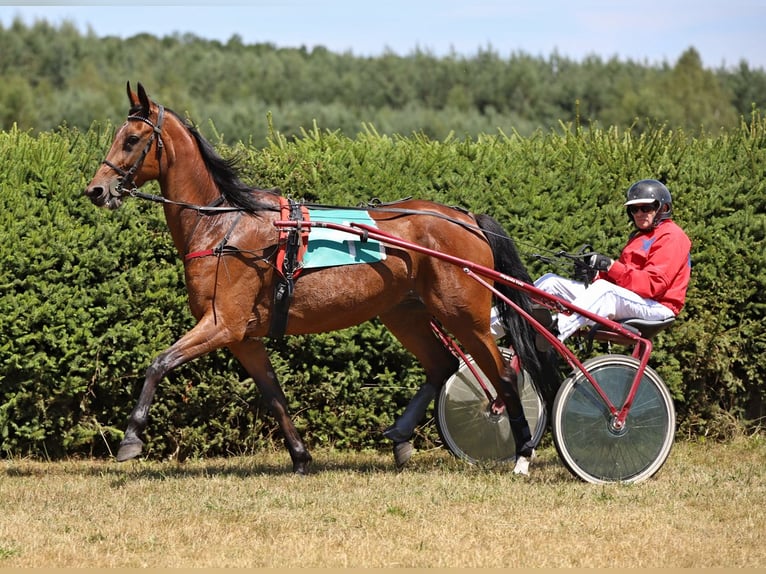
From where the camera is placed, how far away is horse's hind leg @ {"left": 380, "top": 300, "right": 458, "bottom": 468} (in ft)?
23.5

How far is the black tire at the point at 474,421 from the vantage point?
284 inches

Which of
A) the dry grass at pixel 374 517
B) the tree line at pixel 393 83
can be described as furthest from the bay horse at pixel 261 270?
the tree line at pixel 393 83

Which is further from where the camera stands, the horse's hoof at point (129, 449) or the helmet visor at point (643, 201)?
the helmet visor at point (643, 201)

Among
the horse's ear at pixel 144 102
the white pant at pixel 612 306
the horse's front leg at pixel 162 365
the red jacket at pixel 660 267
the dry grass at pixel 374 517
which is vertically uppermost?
the horse's ear at pixel 144 102

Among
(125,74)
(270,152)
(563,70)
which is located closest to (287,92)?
(125,74)

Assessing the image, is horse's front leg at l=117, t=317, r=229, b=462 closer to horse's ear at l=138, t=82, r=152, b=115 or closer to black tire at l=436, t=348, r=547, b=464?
horse's ear at l=138, t=82, r=152, b=115

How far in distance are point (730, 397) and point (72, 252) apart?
5.29m

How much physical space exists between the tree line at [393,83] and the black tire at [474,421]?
60.0ft

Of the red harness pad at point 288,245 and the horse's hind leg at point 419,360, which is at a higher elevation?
the red harness pad at point 288,245

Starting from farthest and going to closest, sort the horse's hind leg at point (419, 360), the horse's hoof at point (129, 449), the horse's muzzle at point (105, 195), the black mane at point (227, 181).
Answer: the horse's hind leg at point (419, 360)
the black mane at point (227, 181)
the horse's muzzle at point (105, 195)
the horse's hoof at point (129, 449)

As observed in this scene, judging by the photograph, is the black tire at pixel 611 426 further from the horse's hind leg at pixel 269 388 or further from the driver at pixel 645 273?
the horse's hind leg at pixel 269 388

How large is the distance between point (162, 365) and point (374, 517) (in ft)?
5.41

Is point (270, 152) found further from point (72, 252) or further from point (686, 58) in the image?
point (686, 58)

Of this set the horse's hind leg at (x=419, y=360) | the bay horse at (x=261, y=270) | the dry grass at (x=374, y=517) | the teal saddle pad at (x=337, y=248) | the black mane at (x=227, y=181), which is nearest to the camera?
the dry grass at (x=374, y=517)
